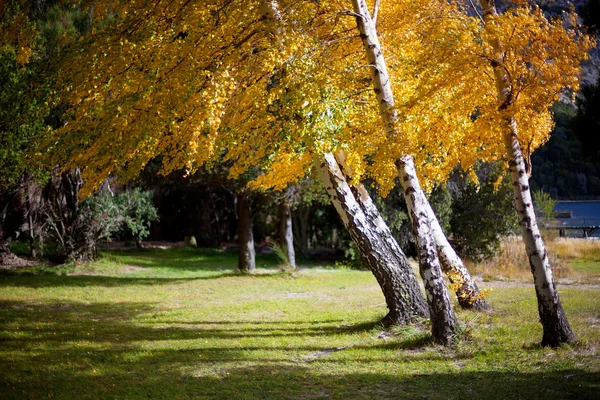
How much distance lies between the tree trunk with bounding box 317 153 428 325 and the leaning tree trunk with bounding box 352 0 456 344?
124cm

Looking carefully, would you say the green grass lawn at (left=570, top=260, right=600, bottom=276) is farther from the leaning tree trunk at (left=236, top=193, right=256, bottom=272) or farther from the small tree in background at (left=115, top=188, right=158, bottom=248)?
the small tree in background at (left=115, top=188, right=158, bottom=248)

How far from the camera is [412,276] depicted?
921 cm

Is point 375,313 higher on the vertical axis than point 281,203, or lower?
lower

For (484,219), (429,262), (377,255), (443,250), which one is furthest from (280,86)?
(484,219)

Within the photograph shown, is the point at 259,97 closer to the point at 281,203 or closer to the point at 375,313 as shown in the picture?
the point at 375,313

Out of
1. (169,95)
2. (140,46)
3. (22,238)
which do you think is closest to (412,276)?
(169,95)

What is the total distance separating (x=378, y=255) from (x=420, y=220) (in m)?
1.51

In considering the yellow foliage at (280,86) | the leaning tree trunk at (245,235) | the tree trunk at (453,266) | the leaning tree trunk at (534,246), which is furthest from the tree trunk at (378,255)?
the leaning tree trunk at (245,235)

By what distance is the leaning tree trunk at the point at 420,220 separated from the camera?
763 centimetres

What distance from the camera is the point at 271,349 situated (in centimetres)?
828

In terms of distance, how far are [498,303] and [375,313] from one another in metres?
2.35

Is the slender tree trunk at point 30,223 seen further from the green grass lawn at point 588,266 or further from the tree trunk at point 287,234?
the green grass lawn at point 588,266

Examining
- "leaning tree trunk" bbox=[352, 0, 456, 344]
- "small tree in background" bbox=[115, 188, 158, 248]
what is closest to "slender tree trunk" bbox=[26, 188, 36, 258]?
"small tree in background" bbox=[115, 188, 158, 248]

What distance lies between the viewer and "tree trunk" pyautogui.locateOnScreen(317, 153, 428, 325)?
8.96 meters
